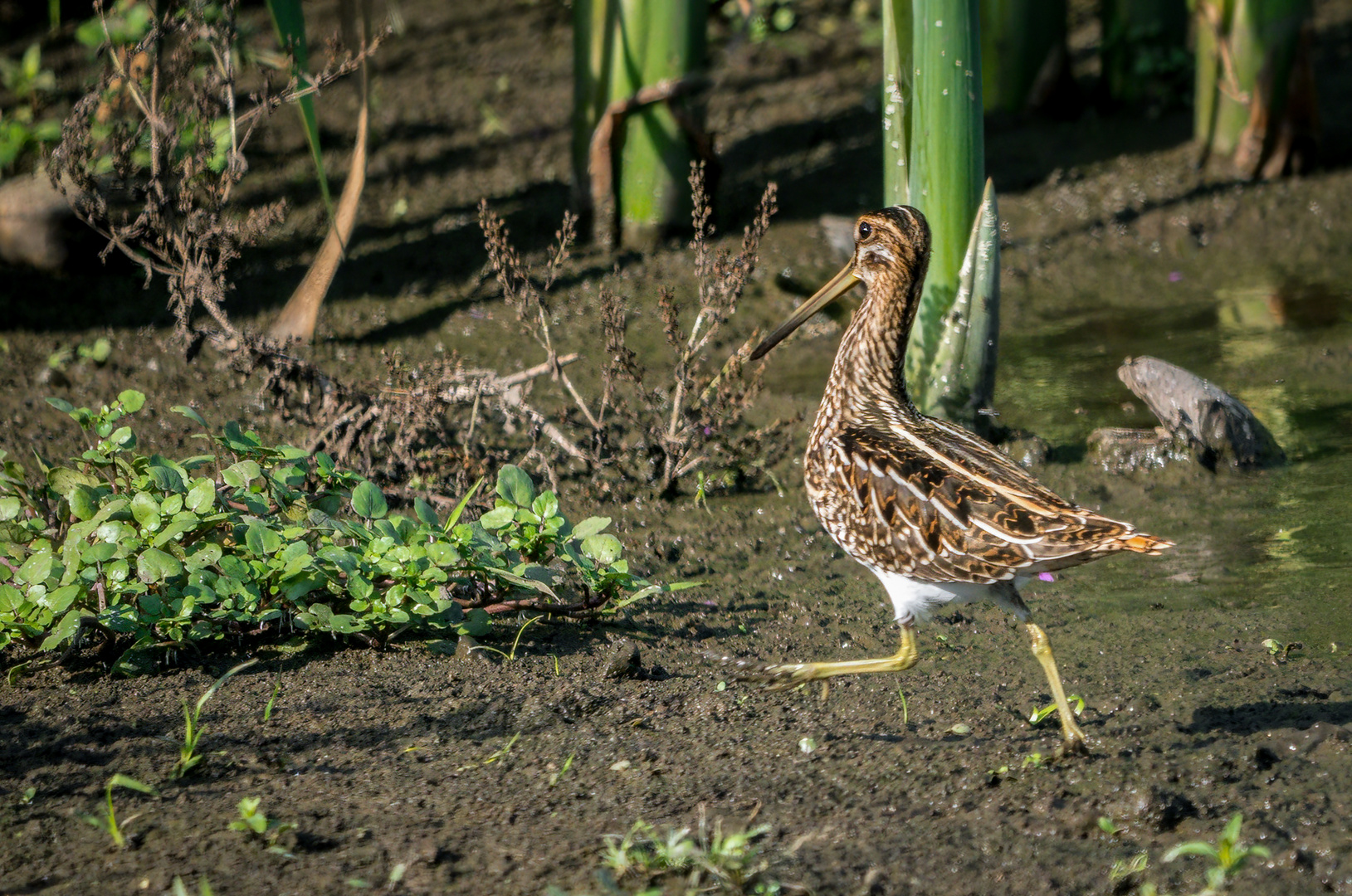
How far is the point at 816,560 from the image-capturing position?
4.90 m

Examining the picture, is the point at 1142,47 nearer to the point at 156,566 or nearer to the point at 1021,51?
the point at 1021,51

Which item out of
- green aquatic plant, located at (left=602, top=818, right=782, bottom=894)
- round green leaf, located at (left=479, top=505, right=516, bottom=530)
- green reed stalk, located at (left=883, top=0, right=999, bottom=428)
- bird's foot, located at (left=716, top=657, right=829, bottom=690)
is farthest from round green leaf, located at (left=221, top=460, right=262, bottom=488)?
green reed stalk, located at (left=883, top=0, right=999, bottom=428)

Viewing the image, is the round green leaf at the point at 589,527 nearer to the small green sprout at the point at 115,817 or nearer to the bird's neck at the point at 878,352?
the bird's neck at the point at 878,352

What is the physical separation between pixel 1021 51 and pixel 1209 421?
Result: 4.25 m

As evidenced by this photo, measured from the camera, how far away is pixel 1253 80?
310 inches

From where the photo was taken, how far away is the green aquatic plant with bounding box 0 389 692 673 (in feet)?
12.1

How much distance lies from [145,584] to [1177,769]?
2781mm

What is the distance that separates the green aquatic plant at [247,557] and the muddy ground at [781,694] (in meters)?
0.16

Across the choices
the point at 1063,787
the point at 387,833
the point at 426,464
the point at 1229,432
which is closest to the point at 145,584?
the point at 387,833

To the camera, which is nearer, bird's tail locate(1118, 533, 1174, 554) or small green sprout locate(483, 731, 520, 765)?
bird's tail locate(1118, 533, 1174, 554)

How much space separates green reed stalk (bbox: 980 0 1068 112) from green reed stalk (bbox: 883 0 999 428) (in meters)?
3.67

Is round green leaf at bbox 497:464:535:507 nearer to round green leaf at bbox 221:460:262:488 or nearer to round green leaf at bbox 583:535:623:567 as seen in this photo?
round green leaf at bbox 583:535:623:567

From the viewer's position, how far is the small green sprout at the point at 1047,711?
11.6 ft

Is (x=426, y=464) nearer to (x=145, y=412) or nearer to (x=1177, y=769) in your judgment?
(x=145, y=412)
